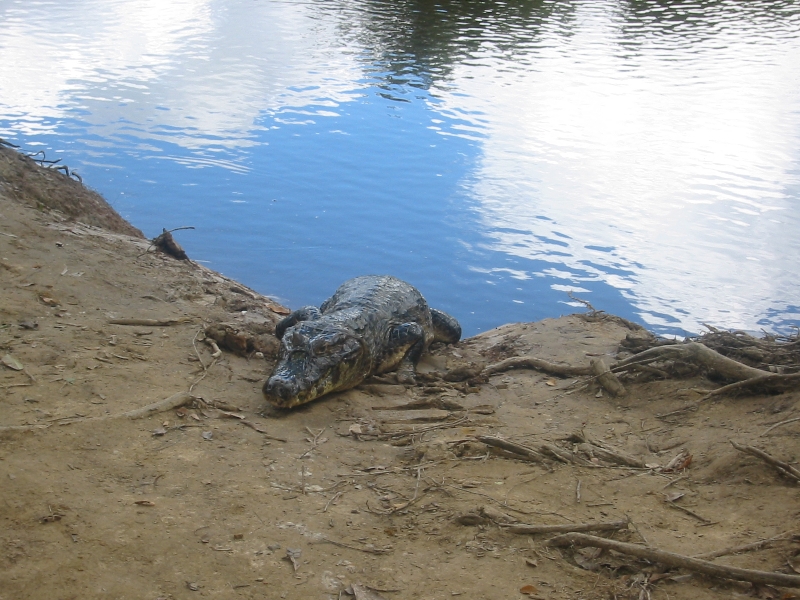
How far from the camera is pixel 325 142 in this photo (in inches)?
536

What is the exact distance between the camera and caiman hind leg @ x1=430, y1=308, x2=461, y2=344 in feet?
24.1

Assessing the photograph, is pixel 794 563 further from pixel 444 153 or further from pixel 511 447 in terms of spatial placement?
pixel 444 153

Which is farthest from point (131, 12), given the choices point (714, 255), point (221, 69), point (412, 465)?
point (412, 465)

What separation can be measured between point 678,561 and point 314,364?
2952mm

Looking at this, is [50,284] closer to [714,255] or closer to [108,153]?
[108,153]

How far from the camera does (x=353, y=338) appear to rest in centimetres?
568

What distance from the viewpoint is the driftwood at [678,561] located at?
8.25 ft

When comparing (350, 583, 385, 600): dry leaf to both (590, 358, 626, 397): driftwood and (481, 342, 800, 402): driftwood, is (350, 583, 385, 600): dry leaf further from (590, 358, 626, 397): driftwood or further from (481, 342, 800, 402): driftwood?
(590, 358, 626, 397): driftwood

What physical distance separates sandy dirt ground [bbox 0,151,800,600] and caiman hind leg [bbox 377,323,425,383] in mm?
400

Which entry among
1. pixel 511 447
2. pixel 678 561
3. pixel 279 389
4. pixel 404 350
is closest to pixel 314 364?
pixel 279 389

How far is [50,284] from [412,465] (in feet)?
10.8

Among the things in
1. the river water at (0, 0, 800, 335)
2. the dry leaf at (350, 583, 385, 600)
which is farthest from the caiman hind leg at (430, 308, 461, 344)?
the dry leaf at (350, 583, 385, 600)

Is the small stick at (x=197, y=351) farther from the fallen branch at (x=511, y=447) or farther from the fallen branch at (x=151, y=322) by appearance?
the fallen branch at (x=511, y=447)

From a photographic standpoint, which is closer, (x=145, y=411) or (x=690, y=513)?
(x=690, y=513)
